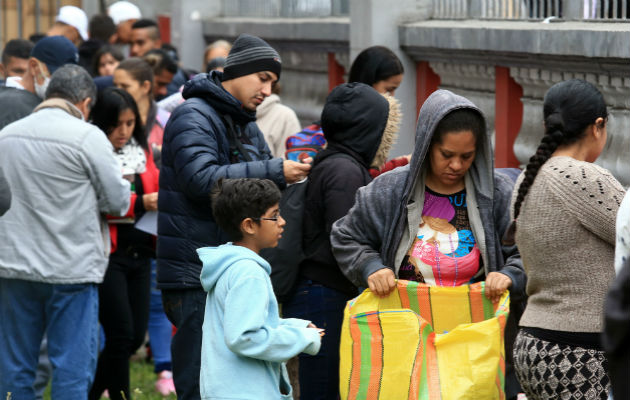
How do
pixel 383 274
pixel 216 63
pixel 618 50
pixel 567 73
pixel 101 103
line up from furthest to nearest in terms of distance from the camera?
pixel 216 63 → pixel 101 103 → pixel 567 73 → pixel 618 50 → pixel 383 274

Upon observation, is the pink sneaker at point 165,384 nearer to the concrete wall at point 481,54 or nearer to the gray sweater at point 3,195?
the concrete wall at point 481,54

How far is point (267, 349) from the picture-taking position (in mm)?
4156

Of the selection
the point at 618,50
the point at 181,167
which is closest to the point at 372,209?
the point at 181,167

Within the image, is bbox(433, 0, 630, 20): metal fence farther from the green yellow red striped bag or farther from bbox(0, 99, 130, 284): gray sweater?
bbox(0, 99, 130, 284): gray sweater

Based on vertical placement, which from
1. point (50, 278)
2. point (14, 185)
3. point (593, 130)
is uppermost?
point (593, 130)

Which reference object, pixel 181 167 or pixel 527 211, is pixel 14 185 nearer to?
pixel 181 167

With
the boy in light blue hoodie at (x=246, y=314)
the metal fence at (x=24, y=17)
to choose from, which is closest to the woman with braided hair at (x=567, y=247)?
the boy in light blue hoodie at (x=246, y=314)

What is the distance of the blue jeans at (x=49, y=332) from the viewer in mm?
5969

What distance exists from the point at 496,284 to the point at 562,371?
21.3 inches

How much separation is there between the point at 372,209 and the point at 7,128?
7.56 feet

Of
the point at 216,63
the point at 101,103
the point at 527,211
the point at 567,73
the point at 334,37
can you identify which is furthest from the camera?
the point at 334,37

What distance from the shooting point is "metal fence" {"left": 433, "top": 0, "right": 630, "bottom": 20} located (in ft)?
18.3

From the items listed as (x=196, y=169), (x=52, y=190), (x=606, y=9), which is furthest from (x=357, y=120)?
(x=52, y=190)

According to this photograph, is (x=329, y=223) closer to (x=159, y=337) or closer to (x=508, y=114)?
(x=508, y=114)
